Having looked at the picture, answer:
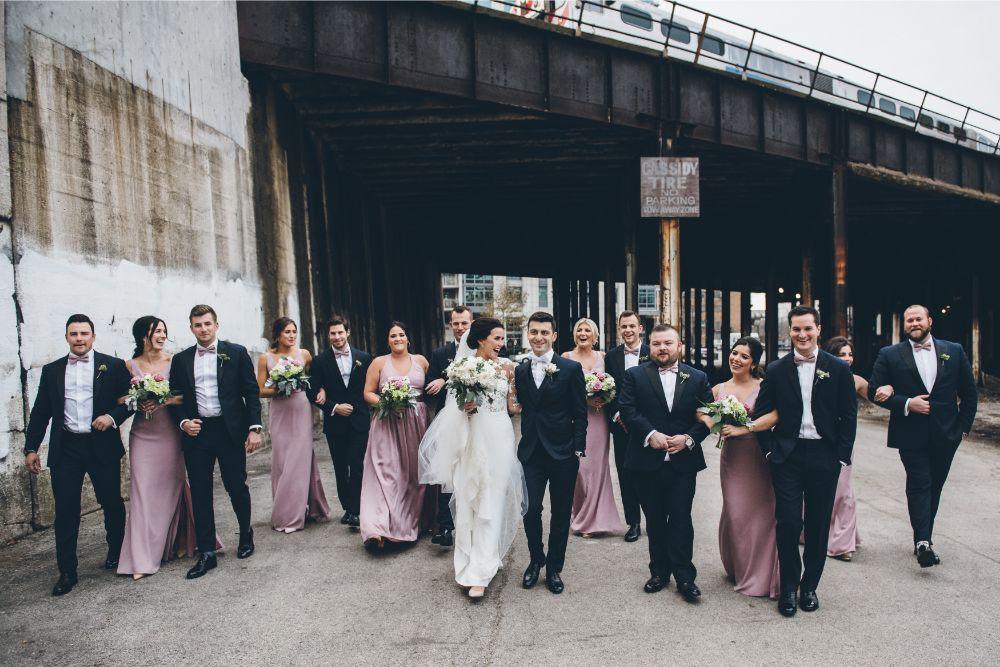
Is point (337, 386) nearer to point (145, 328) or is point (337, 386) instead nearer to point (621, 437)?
point (145, 328)

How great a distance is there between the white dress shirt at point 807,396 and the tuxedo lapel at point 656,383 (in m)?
0.87

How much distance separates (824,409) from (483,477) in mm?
2524

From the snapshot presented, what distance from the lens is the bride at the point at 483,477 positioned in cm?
484

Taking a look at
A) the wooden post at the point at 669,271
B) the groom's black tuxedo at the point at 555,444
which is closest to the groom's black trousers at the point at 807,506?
the groom's black tuxedo at the point at 555,444

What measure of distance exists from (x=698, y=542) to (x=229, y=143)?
9.93m

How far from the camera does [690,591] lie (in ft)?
15.3

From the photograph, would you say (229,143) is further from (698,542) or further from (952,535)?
(952,535)


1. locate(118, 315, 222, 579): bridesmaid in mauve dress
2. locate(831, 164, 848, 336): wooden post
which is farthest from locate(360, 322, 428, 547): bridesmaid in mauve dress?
locate(831, 164, 848, 336): wooden post

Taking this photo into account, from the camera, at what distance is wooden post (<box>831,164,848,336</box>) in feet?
58.4

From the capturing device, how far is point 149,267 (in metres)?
8.84

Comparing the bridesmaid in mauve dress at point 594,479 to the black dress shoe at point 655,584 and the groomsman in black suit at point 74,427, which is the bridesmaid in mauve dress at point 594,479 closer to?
the black dress shoe at point 655,584

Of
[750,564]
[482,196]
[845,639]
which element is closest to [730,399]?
[750,564]

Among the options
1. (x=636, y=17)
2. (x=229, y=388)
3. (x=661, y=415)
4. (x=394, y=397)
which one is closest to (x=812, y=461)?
(x=661, y=415)

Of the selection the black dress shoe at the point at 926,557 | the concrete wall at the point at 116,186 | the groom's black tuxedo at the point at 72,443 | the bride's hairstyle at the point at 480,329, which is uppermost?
the concrete wall at the point at 116,186
